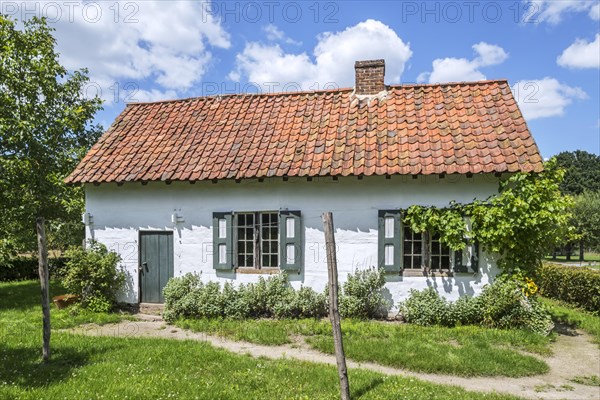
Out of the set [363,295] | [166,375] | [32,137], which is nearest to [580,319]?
[363,295]

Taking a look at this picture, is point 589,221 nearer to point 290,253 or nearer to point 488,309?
point 488,309

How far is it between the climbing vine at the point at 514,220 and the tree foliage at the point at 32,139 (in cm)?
1069

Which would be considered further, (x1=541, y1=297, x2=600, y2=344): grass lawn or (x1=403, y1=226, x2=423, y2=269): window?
(x1=403, y1=226, x2=423, y2=269): window

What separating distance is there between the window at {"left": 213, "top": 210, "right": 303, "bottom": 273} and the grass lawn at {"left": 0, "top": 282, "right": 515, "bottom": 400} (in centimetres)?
274

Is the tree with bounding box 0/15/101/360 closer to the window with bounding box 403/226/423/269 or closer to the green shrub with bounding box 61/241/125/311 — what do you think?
the green shrub with bounding box 61/241/125/311

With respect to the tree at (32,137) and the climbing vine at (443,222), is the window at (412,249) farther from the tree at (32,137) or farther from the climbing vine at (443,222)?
the tree at (32,137)

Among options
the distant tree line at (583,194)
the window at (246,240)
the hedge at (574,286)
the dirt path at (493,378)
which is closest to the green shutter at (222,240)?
the window at (246,240)

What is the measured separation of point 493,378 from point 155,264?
7864 millimetres

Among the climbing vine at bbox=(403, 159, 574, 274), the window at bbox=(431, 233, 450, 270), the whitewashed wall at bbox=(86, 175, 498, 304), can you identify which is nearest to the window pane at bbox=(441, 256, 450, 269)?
the window at bbox=(431, 233, 450, 270)

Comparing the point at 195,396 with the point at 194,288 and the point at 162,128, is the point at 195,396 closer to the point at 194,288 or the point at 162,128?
the point at 194,288

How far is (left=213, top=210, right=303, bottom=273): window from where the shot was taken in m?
9.78

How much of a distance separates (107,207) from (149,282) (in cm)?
224

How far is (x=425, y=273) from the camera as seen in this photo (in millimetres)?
8984

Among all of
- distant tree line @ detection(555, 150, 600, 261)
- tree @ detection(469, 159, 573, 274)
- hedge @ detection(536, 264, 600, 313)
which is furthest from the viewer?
distant tree line @ detection(555, 150, 600, 261)
